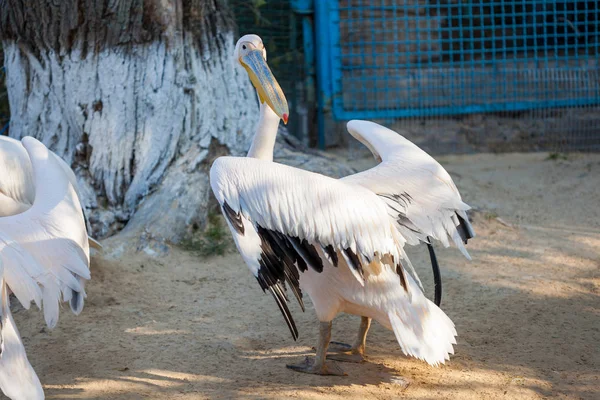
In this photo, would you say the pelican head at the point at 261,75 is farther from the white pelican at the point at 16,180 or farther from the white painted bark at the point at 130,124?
the white painted bark at the point at 130,124

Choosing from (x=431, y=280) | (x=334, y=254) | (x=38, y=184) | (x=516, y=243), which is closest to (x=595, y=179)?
(x=516, y=243)

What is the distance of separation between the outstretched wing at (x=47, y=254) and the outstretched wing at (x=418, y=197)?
1.19 metres

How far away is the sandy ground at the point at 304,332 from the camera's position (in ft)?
10.0

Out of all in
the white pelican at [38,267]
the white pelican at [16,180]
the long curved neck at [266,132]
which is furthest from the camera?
the white pelican at [16,180]

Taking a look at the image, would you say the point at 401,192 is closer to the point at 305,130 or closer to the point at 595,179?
the point at 595,179

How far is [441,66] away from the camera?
710 centimetres

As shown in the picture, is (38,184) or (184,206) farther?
(184,206)

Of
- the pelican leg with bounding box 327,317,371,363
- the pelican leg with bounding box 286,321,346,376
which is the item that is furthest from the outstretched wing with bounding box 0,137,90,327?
the pelican leg with bounding box 327,317,371,363

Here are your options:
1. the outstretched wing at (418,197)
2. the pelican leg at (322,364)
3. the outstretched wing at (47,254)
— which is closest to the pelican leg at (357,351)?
the pelican leg at (322,364)

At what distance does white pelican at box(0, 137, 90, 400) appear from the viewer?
2.70 m

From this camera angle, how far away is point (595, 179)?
6.10 metres

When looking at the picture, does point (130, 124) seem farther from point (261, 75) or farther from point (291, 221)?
point (291, 221)

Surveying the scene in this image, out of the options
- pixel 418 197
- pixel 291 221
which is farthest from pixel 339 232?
pixel 418 197

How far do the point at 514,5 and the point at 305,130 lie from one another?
2.32 metres
